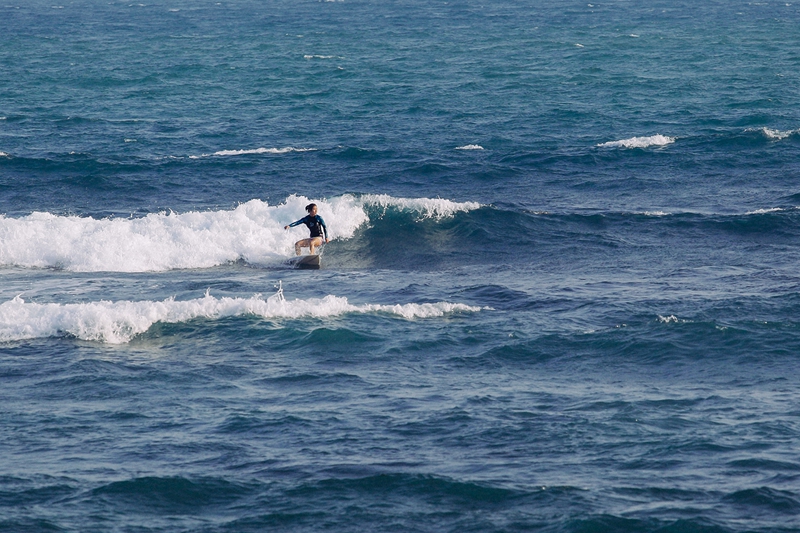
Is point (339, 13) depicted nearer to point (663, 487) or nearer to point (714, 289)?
point (714, 289)

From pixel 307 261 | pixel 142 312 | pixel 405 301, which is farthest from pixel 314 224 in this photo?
pixel 142 312

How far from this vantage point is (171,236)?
26891mm

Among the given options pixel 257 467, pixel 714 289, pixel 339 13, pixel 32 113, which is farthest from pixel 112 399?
pixel 339 13

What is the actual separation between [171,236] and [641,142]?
17955 mm

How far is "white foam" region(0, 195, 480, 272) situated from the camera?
25.8 metres

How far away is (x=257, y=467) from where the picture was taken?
43.7 ft

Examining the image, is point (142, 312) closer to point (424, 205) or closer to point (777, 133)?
point (424, 205)

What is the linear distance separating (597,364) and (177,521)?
803 cm

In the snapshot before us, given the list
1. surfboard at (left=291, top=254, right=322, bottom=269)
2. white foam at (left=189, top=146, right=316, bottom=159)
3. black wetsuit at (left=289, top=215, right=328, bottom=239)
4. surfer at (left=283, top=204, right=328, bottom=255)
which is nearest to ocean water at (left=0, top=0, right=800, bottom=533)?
white foam at (left=189, top=146, right=316, bottom=159)

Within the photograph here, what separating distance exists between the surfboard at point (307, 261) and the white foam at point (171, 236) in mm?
649

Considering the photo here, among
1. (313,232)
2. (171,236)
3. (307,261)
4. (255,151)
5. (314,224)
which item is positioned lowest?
(307,261)

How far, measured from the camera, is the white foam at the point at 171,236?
2578 cm

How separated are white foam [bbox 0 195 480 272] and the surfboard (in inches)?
25.5

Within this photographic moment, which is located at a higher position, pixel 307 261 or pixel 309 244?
pixel 309 244
